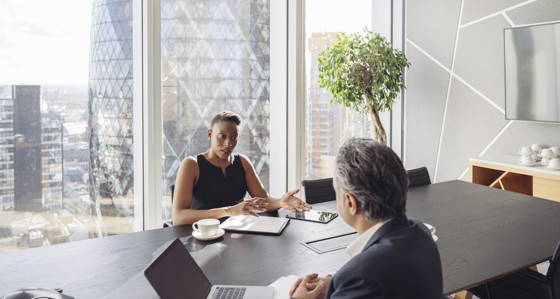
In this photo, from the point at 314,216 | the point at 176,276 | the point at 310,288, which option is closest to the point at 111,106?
the point at 314,216

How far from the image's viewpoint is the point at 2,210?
10.2 ft

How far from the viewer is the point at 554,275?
183cm

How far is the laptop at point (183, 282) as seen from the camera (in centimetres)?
132

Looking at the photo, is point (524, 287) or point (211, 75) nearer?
point (524, 287)

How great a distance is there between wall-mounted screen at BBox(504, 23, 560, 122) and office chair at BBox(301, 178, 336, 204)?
2.04m

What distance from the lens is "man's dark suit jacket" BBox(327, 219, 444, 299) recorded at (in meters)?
1.01

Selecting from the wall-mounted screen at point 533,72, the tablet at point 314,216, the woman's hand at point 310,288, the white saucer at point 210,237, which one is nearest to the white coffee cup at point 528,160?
the wall-mounted screen at point 533,72

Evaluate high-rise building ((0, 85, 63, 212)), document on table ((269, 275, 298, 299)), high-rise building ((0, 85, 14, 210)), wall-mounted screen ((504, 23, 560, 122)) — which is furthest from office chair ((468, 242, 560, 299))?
high-rise building ((0, 85, 14, 210))

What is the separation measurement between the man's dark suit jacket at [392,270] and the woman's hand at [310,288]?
0.22m

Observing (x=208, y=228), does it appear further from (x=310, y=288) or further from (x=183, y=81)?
(x=183, y=81)

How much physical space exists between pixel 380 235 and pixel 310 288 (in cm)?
36

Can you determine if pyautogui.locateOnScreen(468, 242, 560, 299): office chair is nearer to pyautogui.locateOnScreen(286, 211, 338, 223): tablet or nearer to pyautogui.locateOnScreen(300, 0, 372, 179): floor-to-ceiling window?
pyautogui.locateOnScreen(286, 211, 338, 223): tablet

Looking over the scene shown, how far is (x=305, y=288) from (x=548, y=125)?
3276 millimetres

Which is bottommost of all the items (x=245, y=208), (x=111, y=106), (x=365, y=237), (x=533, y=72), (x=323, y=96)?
(x=245, y=208)
